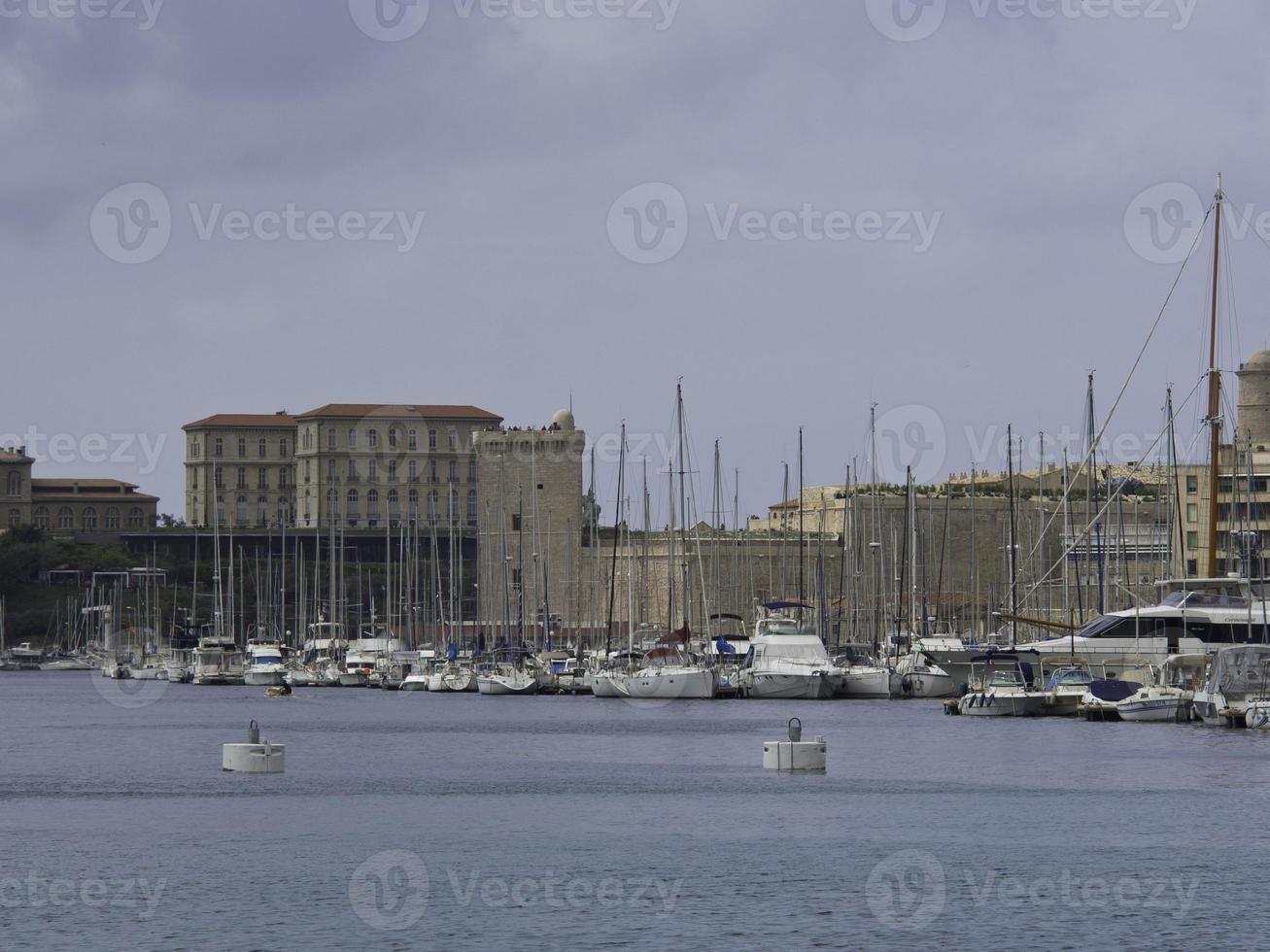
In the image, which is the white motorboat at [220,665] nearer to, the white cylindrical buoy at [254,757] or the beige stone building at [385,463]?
→ the white cylindrical buoy at [254,757]

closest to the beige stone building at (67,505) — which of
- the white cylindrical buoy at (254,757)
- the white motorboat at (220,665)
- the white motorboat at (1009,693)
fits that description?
the white motorboat at (220,665)

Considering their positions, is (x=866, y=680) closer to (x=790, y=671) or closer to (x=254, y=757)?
(x=790, y=671)

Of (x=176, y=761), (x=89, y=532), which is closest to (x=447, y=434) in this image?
(x=89, y=532)

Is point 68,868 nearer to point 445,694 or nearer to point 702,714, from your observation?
point 702,714

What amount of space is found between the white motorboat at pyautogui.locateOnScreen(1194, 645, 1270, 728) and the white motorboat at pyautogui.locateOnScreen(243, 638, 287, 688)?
49.3m

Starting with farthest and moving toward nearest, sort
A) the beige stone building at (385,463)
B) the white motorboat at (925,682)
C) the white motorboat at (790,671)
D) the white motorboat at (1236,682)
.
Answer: the beige stone building at (385,463), the white motorboat at (925,682), the white motorboat at (790,671), the white motorboat at (1236,682)

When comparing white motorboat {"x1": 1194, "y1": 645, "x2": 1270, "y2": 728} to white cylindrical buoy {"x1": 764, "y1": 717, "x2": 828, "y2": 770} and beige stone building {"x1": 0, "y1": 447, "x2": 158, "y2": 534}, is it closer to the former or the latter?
white cylindrical buoy {"x1": 764, "y1": 717, "x2": 828, "y2": 770}

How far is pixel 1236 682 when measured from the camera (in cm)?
5050

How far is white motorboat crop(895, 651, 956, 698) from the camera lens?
232ft

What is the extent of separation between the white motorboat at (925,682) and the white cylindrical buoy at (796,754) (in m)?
27.6

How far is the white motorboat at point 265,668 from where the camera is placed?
92656 mm

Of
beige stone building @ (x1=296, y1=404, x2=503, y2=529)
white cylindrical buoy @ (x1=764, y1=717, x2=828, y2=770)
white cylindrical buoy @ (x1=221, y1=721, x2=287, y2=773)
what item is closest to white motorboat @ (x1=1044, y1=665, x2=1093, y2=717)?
white cylindrical buoy @ (x1=764, y1=717, x2=828, y2=770)

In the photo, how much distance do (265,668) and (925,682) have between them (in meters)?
34.7

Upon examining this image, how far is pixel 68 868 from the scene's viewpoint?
2994 cm
